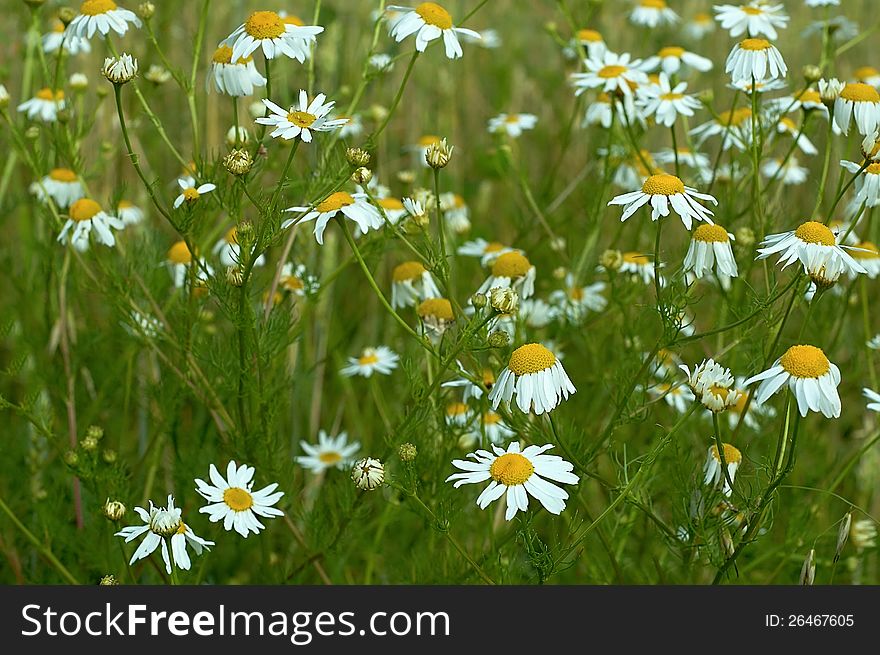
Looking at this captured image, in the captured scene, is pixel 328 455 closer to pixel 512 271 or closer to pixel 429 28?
pixel 512 271

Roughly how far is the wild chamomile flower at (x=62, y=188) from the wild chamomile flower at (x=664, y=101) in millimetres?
1141

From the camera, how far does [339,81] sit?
10.8 ft

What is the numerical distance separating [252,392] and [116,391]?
74 centimetres

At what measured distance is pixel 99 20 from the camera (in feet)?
5.60

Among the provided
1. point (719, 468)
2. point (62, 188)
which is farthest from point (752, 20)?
point (62, 188)

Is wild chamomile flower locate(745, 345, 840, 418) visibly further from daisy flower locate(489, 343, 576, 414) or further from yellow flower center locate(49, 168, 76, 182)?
yellow flower center locate(49, 168, 76, 182)

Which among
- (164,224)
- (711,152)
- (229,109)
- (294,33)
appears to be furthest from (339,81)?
(294,33)

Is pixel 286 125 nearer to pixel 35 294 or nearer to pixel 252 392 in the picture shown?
pixel 252 392

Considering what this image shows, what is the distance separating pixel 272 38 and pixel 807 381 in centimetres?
92

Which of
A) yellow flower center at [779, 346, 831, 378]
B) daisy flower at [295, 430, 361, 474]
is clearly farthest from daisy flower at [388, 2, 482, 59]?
daisy flower at [295, 430, 361, 474]

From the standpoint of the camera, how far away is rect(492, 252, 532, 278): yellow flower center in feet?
5.80

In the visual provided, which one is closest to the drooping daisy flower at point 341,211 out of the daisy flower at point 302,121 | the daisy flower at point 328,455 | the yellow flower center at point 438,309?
the daisy flower at point 302,121

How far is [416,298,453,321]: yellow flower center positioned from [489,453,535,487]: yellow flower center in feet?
1.25

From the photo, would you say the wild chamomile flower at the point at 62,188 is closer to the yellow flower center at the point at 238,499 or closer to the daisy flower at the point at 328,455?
the daisy flower at the point at 328,455
